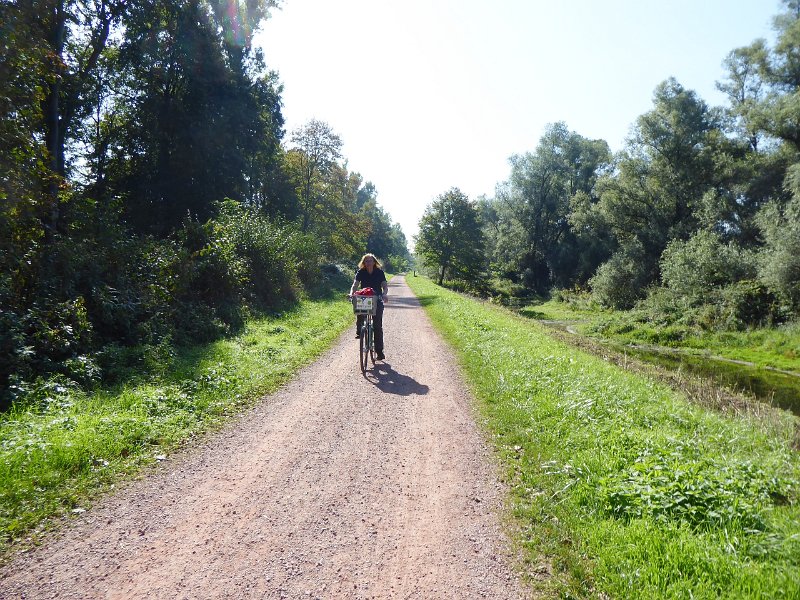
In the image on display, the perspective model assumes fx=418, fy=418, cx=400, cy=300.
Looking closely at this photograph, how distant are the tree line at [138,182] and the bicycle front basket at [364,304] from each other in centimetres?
430

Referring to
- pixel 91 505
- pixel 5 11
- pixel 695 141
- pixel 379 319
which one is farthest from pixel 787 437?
pixel 695 141

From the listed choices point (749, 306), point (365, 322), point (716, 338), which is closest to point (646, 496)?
point (365, 322)

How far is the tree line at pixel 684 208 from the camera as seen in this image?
20969 millimetres

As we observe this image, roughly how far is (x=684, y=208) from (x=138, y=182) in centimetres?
3539

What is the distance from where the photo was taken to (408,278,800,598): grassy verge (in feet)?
9.51

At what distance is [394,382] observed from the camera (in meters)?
8.35

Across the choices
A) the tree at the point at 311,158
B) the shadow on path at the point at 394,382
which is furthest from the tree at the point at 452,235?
the shadow on path at the point at 394,382

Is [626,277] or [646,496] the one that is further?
[626,277]

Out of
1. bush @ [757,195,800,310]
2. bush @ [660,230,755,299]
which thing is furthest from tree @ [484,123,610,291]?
bush @ [757,195,800,310]

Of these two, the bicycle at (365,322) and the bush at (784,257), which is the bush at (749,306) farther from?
the bicycle at (365,322)

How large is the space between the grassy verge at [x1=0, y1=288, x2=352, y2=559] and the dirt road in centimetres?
37

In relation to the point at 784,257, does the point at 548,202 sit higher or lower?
higher

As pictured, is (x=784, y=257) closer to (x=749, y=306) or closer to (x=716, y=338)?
(x=749, y=306)

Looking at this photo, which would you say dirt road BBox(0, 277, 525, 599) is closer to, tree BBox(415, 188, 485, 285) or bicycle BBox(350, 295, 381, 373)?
bicycle BBox(350, 295, 381, 373)
